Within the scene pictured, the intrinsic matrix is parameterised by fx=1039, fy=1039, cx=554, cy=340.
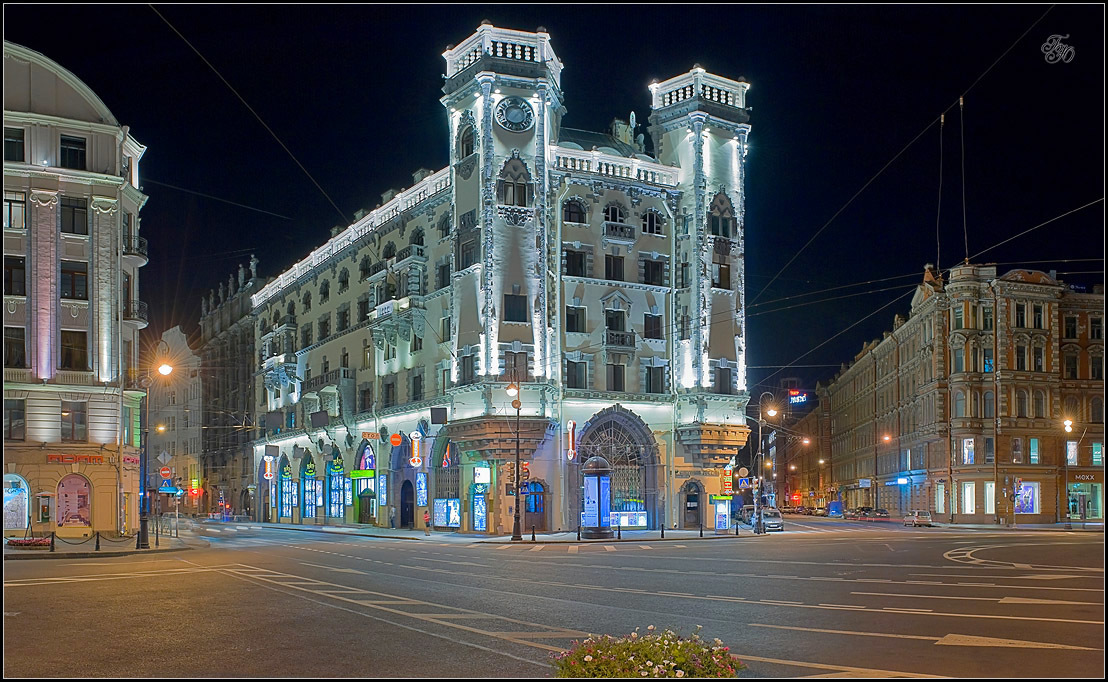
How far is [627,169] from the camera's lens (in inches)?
2286

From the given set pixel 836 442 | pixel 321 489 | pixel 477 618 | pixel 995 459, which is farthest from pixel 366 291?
pixel 836 442

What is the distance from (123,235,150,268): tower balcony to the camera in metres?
52.9

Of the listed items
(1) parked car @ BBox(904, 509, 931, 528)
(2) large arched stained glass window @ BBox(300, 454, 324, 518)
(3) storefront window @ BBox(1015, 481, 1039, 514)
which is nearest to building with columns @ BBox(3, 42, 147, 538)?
(2) large arched stained glass window @ BBox(300, 454, 324, 518)

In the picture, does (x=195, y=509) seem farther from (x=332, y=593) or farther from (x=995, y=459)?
(x=332, y=593)

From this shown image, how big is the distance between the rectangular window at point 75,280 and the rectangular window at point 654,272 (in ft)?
95.2

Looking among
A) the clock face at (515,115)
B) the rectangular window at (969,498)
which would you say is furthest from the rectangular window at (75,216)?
the rectangular window at (969,498)

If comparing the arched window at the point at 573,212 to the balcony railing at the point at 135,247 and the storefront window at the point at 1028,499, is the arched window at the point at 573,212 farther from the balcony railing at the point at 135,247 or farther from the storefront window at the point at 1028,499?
the storefront window at the point at 1028,499

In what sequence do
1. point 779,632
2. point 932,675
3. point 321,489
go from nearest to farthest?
point 932,675
point 779,632
point 321,489

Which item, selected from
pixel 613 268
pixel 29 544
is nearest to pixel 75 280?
pixel 29 544

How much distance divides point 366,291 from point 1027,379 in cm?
4785

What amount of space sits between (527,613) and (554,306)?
125 feet

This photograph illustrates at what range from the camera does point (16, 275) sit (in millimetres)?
48219

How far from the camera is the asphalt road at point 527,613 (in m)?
12.6

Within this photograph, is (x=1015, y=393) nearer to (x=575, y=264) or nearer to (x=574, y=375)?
(x=574, y=375)
